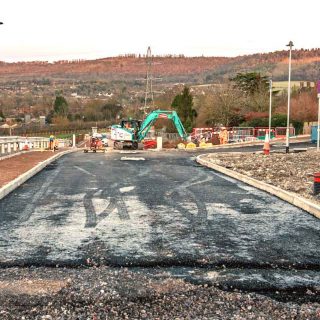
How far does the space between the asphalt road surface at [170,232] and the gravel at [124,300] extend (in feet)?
1.25

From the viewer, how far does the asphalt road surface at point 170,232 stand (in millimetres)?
5554

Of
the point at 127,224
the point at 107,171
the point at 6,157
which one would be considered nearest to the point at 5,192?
the point at 127,224

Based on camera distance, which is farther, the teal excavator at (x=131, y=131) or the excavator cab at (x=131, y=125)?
the excavator cab at (x=131, y=125)

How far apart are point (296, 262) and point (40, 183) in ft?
30.0

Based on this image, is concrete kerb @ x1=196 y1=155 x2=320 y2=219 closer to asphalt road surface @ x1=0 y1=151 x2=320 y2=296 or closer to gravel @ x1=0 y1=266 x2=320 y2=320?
asphalt road surface @ x1=0 y1=151 x2=320 y2=296

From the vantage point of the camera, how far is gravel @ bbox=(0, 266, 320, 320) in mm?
4160

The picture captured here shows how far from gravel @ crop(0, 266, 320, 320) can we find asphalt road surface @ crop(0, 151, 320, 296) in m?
0.38

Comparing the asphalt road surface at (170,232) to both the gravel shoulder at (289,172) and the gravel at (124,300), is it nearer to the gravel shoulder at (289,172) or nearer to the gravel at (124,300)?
the gravel at (124,300)

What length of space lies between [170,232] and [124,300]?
284cm

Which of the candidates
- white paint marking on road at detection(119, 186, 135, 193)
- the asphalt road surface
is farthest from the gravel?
white paint marking on road at detection(119, 186, 135, 193)

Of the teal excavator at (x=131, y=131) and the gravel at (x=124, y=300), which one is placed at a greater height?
the teal excavator at (x=131, y=131)

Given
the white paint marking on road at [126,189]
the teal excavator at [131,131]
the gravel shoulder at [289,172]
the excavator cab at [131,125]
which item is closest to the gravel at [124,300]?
the gravel shoulder at [289,172]

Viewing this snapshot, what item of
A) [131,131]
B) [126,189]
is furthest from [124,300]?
[131,131]

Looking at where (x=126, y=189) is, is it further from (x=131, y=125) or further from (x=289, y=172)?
(x=131, y=125)
